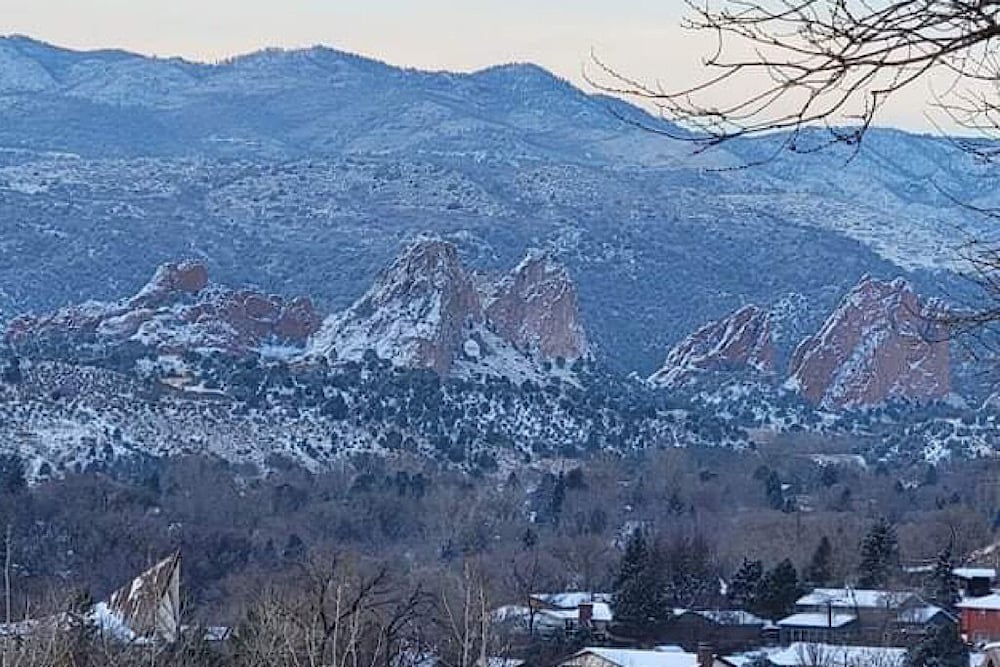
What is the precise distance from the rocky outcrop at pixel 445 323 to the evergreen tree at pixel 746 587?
48.5 m

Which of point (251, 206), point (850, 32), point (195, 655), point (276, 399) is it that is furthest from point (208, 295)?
point (850, 32)

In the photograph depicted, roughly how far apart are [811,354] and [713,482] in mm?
32046

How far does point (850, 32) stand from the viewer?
562 centimetres

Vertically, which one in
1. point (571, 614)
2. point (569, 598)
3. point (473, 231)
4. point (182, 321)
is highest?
point (473, 231)

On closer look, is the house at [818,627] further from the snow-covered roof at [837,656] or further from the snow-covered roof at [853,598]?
the snow-covered roof at [837,656]

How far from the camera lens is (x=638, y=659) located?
39.5 m

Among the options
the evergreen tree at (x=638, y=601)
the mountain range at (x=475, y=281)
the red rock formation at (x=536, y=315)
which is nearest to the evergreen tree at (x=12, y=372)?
the mountain range at (x=475, y=281)

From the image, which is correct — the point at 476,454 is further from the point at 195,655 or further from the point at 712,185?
the point at 712,185

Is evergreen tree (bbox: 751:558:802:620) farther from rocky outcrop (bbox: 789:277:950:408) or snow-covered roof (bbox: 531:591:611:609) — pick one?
rocky outcrop (bbox: 789:277:950:408)

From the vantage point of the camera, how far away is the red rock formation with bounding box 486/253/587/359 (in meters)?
114

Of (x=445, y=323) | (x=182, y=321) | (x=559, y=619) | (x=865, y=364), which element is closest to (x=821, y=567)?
(x=559, y=619)

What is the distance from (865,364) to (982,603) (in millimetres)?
73625

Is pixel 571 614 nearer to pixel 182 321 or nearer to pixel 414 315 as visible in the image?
pixel 182 321

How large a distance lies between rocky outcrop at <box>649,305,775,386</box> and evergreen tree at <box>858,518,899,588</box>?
64.7 metres
